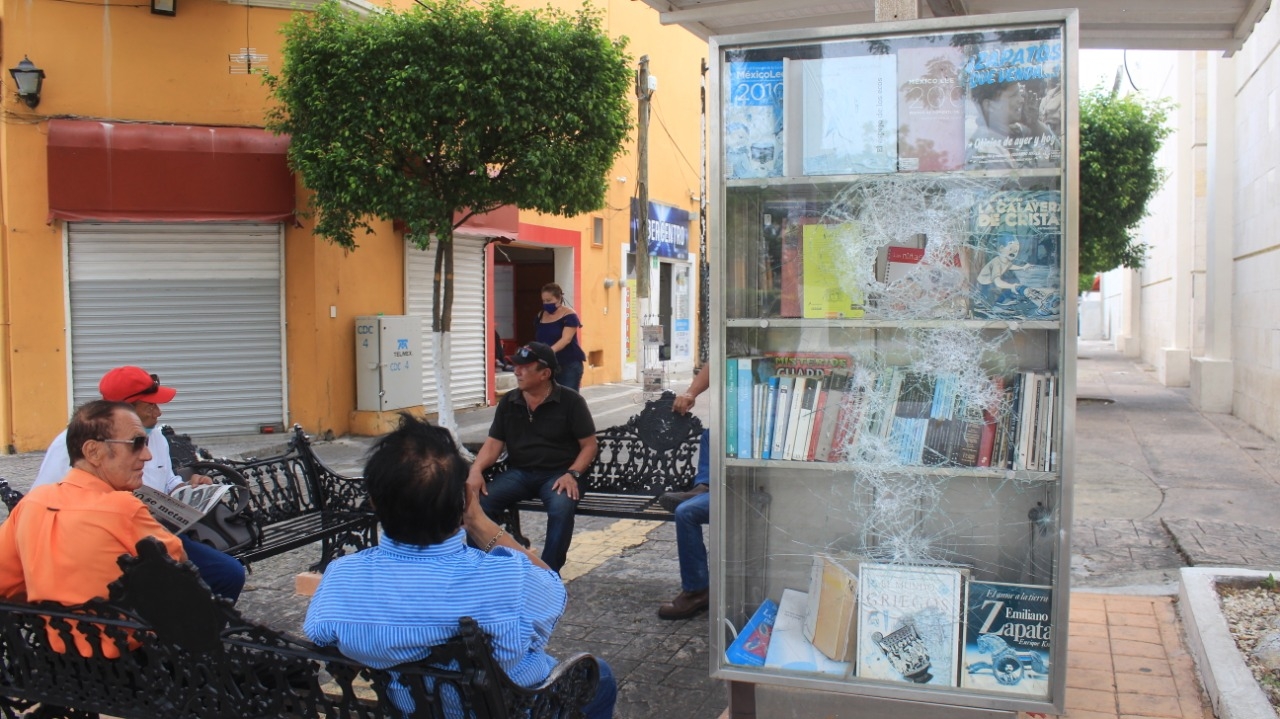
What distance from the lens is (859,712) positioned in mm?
3641

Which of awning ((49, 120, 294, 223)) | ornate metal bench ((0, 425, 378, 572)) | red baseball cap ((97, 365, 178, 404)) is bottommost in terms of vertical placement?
ornate metal bench ((0, 425, 378, 572))

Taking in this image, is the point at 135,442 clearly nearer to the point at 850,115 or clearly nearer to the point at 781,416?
the point at 781,416

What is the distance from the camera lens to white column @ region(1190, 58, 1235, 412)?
46.4 feet

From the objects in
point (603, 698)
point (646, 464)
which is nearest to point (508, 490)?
point (646, 464)

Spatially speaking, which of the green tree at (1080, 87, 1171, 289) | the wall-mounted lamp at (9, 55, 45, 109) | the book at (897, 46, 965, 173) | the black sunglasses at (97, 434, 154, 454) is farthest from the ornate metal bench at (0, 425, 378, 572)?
the green tree at (1080, 87, 1171, 289)

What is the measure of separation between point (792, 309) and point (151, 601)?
7.31ft

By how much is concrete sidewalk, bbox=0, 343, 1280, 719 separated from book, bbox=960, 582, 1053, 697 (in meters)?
0.57

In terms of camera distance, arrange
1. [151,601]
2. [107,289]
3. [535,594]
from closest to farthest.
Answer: [535,594] < [151,601] < [107,289]

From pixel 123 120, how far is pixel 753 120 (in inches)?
359

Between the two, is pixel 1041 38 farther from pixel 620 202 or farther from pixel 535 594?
pixel 620 202

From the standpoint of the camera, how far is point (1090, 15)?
6.08 metres

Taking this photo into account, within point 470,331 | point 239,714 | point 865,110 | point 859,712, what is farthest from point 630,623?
point 470,331

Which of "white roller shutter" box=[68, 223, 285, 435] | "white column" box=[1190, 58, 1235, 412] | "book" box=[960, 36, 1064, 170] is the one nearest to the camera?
"book" box=[960, 36, 1064, 170]

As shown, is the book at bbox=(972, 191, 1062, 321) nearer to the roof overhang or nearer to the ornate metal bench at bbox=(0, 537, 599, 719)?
the ornate metal bench at bbox=(0, 537, 599, 719)
